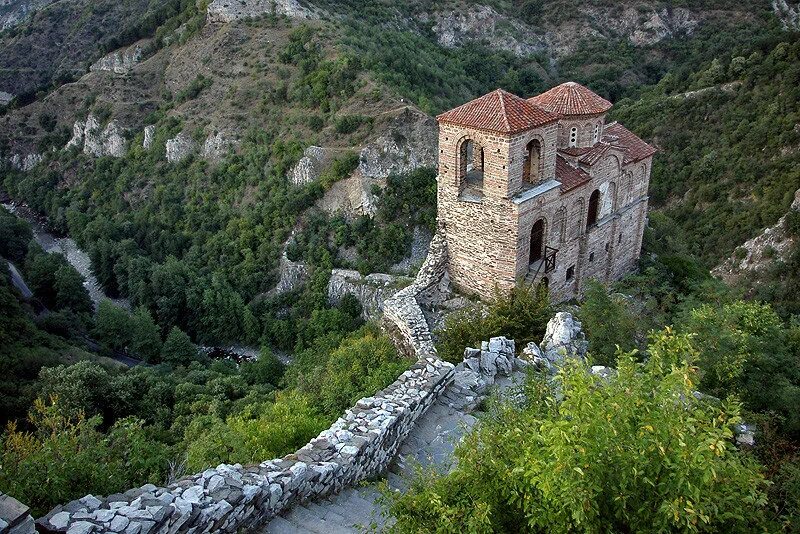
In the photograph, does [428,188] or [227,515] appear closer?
[227,515]

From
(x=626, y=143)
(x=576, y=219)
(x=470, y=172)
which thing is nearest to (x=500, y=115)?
Result: (x=470, y=172)

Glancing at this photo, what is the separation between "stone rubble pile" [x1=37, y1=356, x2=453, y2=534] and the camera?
6102mm

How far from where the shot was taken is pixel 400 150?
3859cm

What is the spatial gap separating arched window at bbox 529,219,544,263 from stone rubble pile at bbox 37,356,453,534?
966 cm

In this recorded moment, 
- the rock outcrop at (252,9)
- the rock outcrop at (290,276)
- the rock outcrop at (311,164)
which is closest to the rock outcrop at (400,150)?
the rock outcrop at (311,164)

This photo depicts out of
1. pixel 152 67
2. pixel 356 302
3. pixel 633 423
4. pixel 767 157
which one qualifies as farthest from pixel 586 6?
pixel 633 423

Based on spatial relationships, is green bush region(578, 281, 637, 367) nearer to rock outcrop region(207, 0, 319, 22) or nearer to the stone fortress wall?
the stone fortress wall

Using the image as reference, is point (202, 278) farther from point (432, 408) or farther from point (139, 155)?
point (432, 408)

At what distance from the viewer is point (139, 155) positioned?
50.6 meters

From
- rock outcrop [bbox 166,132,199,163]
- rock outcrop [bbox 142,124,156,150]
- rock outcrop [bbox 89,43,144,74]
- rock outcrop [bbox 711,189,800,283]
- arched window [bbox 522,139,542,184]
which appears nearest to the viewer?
arched window [bbox 522,139,542,184]

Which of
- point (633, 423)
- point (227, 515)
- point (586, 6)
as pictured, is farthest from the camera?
point (586, 6)

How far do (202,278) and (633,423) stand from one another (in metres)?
37.0

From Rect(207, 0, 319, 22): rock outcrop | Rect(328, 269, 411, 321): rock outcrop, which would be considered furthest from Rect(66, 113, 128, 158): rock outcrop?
Rect(328, 269, 411, 321): rock outcrop

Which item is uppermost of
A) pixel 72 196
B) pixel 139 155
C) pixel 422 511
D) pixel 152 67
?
pixel 422 511
